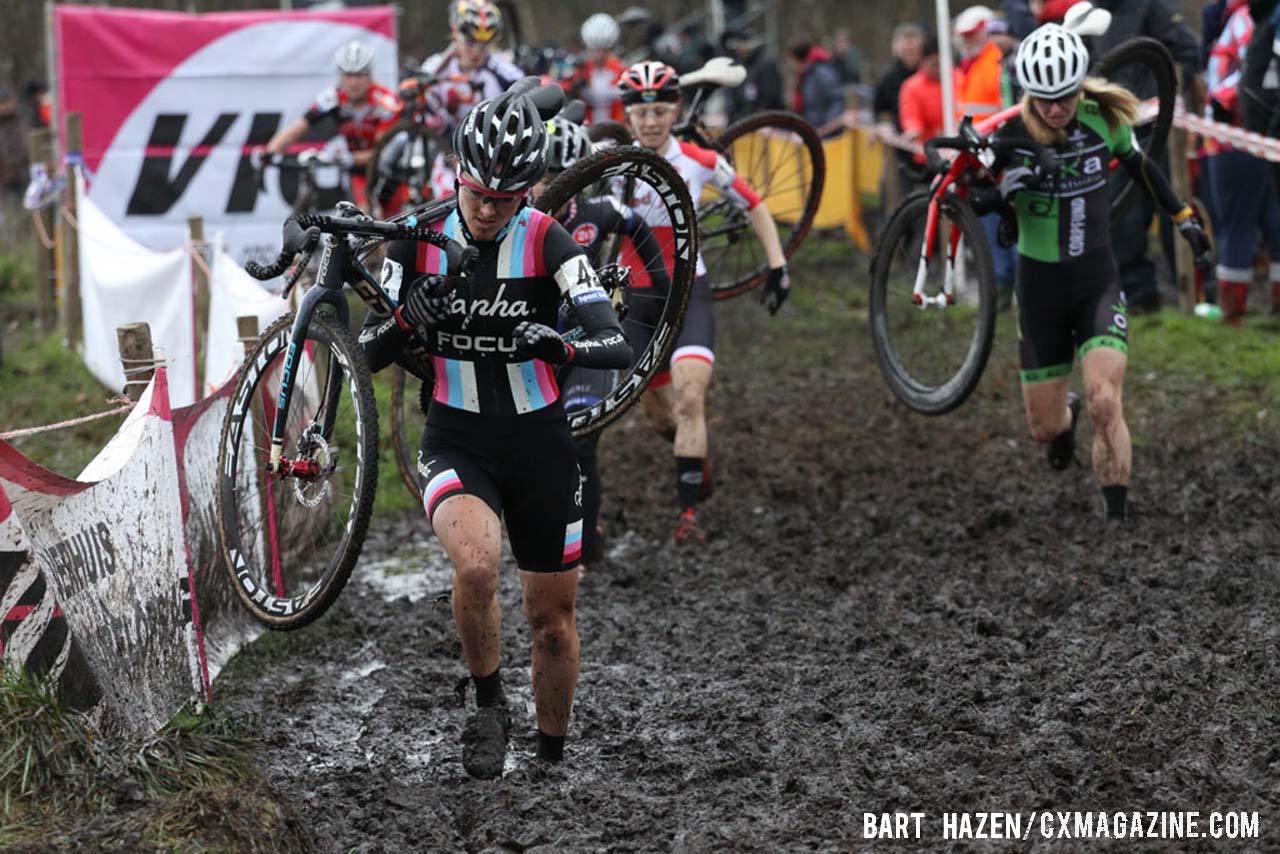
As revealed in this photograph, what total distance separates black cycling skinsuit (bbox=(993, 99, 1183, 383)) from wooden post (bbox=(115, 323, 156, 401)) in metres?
4.01

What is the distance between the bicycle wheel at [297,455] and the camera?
5289 mm

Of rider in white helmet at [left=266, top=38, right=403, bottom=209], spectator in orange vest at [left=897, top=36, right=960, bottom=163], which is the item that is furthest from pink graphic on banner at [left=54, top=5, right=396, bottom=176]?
spectator in orange vest at [left=897, top=36, right=960, bottom=163]

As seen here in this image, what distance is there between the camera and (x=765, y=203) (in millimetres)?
9375

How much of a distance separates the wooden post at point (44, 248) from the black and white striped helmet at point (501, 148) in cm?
1067

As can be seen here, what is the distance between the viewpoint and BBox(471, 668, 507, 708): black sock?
5.68 metres

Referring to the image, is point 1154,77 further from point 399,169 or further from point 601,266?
point 399,169

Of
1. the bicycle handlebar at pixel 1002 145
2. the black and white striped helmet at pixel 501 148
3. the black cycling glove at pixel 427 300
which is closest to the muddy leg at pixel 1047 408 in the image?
the bicycle handlebar at pixel 1002 145

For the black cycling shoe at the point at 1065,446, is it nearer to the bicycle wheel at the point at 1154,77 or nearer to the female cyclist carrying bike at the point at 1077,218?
the female cyclist carrying bike at the point at 1077,218

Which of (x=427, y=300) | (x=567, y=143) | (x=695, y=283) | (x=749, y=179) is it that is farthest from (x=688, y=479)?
(x=427, y=300)

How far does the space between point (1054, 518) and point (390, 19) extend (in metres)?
9.36

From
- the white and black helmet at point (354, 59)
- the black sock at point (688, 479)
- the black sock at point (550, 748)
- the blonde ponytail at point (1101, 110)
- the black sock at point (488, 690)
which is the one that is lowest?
the black sock at point (550, 748)

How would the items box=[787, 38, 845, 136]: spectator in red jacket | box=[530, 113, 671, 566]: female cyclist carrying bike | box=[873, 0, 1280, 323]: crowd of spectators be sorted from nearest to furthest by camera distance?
box=[530, 113, 671, 566]: female cyclist carrying bike < box=[873, 0, 1280, 323]: crowd of spectators < box=[787, 38, 845, 136]: spectator in red jacket

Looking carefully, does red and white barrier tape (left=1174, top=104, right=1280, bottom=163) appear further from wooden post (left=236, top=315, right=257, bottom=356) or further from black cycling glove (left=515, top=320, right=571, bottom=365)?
black cycling glove (left=515, top=320, right=571, bottom=365)

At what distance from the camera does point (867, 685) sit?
6.32 m
